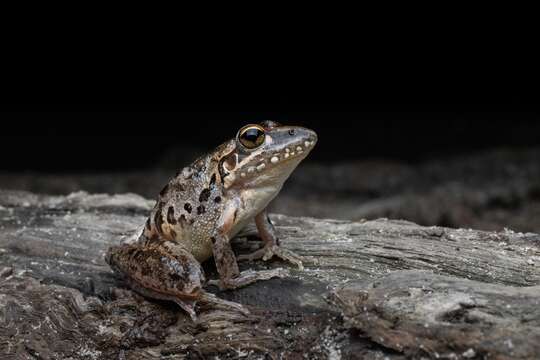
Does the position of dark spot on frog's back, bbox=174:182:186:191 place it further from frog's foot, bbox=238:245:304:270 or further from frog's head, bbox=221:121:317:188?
frog's foot, bbox=238:245:304:270

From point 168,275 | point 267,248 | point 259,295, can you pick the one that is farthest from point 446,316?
point 168,275

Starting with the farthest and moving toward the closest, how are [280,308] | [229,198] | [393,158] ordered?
[393,158], [229,198], [280,308]

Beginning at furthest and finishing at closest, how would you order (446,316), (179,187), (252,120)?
1. (252,120)
2. (179,187)
3. (446,316)

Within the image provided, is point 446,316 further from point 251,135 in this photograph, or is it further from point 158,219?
point 158,219

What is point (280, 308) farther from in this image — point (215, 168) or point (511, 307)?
point (511, 307)

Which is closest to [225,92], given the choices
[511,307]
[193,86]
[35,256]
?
[193,86]

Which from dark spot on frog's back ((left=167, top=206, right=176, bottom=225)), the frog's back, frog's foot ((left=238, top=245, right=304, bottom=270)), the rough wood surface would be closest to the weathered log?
the rough wood surface

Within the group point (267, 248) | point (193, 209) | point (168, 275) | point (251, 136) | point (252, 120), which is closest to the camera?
point (168, 275)
